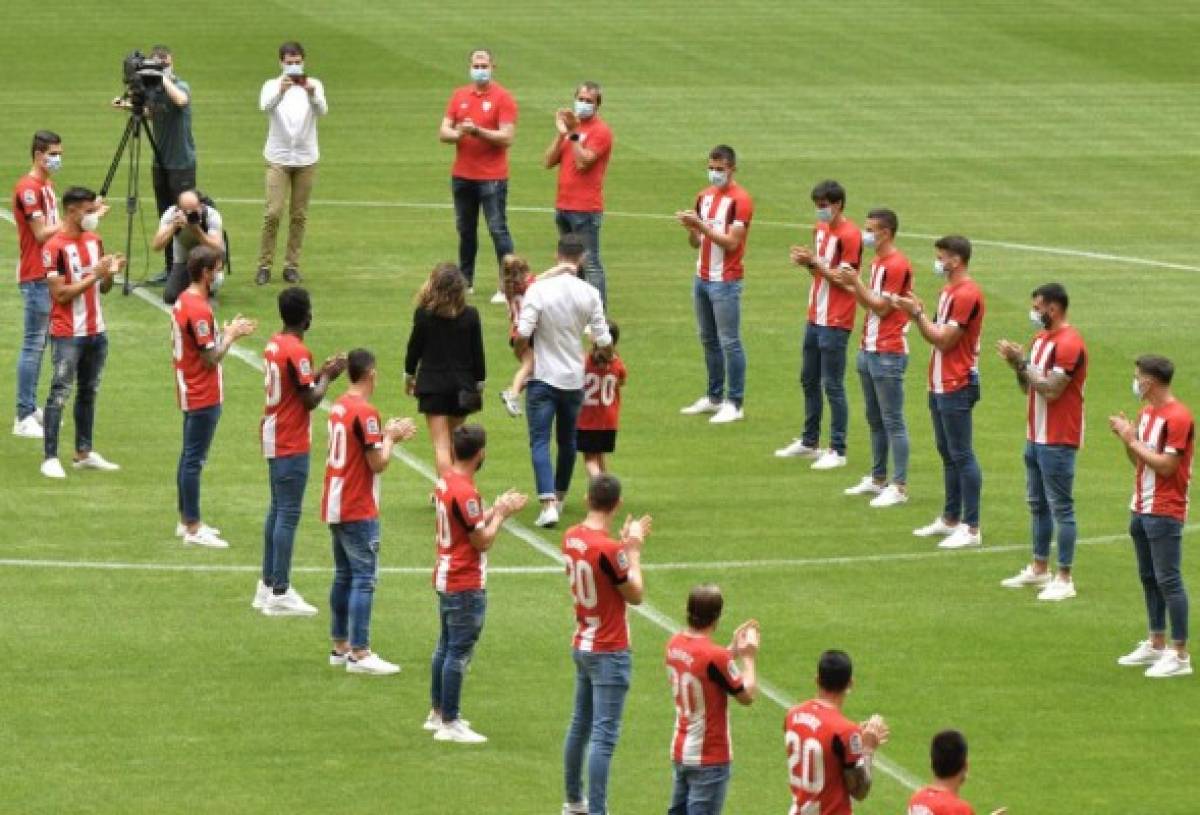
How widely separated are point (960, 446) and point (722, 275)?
477 centimetres

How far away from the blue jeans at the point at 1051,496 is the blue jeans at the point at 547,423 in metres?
4.13

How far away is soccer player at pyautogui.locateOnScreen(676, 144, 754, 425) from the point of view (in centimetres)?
2791

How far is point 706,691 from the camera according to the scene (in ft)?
53.6

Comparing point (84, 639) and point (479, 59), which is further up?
point (479, 59)

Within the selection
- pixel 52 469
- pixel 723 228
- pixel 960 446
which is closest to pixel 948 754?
pixel 960 446

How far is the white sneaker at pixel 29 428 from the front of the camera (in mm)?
26703

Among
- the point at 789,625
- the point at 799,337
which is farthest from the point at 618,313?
the point at 789,625

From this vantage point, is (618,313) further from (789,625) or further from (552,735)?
(552,735)

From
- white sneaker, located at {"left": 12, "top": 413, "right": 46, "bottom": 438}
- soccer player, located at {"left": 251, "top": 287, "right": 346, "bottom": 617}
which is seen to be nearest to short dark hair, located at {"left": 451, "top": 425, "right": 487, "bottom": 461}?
soccer player, located at {"left": 251, "top": 287, "right": 346, "bottom": 617}

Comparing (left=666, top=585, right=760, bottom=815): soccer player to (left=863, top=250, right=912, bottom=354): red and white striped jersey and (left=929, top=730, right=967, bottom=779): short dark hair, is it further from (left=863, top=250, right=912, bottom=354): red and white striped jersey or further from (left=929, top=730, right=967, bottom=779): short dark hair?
(left=863, top=250, right=912, bottom=354): red and white striped jersey

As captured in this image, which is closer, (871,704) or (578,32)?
(871,704)

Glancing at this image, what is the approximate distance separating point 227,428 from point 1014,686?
9859mm

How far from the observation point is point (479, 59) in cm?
3222

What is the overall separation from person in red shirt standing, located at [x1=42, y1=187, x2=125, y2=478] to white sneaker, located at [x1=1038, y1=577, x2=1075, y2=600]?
866 centimetres
